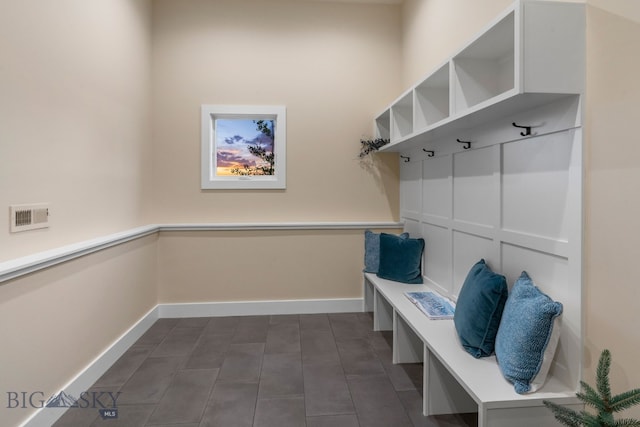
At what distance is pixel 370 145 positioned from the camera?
3383 mm

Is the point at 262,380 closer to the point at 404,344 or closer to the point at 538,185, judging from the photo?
the point at 404,344

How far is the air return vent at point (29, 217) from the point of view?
161 centimetres

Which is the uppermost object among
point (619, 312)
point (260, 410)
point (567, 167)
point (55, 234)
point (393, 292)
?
point (567, 167)

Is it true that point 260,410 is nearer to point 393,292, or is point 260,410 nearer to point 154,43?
point 393,292

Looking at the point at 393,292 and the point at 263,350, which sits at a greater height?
the point at 393,292

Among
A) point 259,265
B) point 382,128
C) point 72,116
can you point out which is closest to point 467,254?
point 382,128

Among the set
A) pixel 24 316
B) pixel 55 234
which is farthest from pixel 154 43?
pixel 24 316

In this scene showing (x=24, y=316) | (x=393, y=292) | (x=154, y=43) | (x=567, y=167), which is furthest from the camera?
(x=154, y=43)

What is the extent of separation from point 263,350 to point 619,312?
86.5 inches

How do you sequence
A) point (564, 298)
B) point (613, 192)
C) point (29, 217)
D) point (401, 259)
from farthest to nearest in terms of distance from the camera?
point (401, 259) → point (29, 217) → point (564, 298) → point (613, 192)

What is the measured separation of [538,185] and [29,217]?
250 centimetres

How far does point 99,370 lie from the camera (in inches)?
88.3

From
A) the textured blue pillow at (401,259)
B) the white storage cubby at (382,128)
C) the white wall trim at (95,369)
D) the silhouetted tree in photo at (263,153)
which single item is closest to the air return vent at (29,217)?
the white wall trim at (95,369)

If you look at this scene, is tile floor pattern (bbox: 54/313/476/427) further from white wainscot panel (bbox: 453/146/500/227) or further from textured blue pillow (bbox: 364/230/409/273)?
white wainscot panel (bbox: 453/146/500/227)
